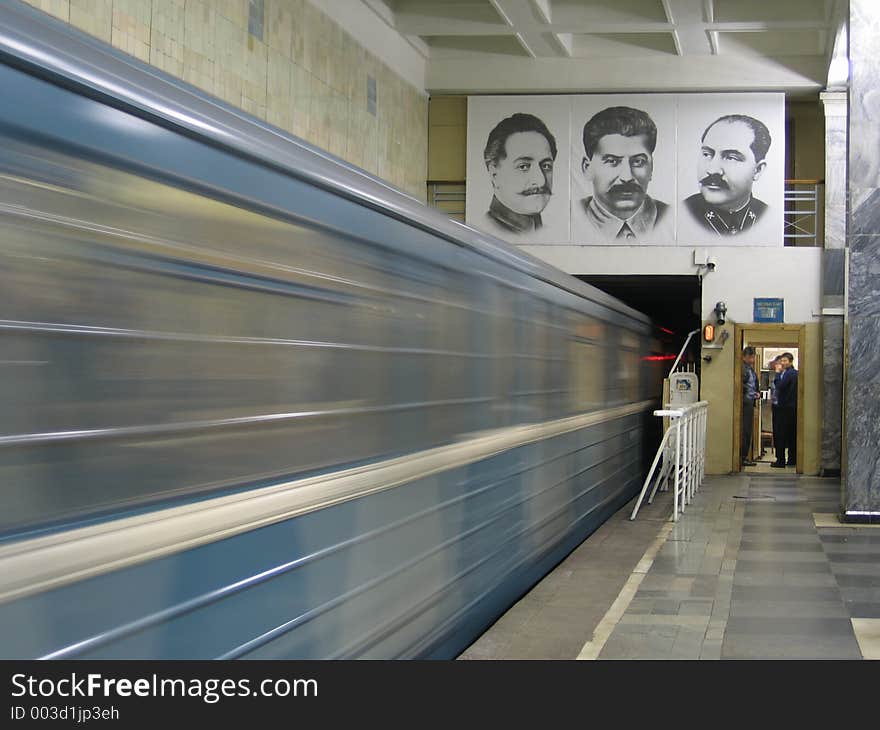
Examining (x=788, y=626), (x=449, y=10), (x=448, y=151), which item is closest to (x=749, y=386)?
(x=448, y=151)

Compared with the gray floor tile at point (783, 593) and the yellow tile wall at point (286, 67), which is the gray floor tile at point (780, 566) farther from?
the yellow tile wall at point (286, 67)

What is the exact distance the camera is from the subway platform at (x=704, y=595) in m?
5.88

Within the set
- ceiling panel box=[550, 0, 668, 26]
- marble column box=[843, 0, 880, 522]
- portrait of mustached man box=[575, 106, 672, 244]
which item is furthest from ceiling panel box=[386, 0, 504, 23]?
marble column box=[843, 0, 880, 522]

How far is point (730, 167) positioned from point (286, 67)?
330 inches

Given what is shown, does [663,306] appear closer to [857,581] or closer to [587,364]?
[587,364]

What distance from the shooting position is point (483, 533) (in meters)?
5.72

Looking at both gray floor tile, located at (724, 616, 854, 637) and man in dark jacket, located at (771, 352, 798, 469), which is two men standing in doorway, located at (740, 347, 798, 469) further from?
gray floor tile, located at (724, 616, 854, 637)

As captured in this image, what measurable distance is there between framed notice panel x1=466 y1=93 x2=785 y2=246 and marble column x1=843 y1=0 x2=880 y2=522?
7.35m

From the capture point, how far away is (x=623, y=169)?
1902 cm

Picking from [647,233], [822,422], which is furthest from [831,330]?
[647,233]

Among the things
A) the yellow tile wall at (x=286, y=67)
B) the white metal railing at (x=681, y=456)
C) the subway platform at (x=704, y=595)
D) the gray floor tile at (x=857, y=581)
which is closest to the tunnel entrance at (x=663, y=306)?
the white metal railing at (x=681, y=456)

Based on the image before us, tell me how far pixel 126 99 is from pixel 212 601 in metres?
1.29

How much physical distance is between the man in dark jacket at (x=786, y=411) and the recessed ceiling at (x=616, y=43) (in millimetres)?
4884
